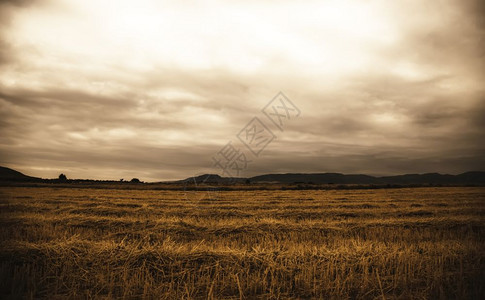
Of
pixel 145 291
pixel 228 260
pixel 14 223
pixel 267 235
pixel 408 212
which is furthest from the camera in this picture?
pixel 408 212

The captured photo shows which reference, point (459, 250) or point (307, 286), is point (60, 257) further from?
point (459, 250)

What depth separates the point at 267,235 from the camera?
380 inches

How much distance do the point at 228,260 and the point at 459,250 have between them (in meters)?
4.82

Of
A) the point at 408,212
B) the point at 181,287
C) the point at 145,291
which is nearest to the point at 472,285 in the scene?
the point at 181,287

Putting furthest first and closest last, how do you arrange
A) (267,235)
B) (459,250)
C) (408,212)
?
(408,212)
(267,235)
(459,250)

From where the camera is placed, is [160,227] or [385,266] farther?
[160,227]

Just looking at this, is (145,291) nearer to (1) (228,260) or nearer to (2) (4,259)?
(1) (228,260)

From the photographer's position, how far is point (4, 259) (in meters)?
5.73

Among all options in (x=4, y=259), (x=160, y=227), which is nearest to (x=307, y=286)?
(x=4, y=259)

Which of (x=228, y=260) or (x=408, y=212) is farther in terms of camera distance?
(x=408, y=212)

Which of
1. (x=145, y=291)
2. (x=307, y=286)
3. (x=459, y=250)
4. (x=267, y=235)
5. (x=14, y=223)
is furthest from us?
(x=14, y=223)

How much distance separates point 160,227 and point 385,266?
722cm

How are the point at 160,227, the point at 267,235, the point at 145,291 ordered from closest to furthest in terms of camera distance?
1. the point at 145,291
2. the point at 267,235
3. the point at 160,227

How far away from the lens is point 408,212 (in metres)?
14.6
